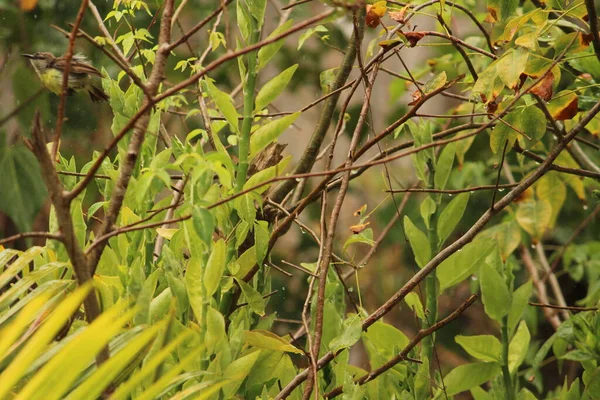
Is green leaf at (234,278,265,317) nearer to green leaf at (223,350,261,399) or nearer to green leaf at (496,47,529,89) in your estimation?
green leaf at (223,350,261,399)

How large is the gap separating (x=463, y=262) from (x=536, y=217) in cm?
60

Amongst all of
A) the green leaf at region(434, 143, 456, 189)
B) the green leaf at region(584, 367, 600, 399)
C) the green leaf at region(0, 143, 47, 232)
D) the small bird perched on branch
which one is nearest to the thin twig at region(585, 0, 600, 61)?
the green leaf at region(434, 143, 456, 189)

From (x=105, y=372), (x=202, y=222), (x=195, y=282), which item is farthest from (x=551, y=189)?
(x=105, y=372)

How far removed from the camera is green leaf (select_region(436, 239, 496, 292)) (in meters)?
1.10

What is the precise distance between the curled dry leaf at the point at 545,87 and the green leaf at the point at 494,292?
0.25 meters

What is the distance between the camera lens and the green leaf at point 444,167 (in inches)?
43.9

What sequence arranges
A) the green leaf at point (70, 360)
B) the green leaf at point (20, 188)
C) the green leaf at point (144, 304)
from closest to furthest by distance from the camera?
1. the green leaf at point (70, 360)
2. the green leaf at point (144, 304)
3. the green leaf at point (20, 188)

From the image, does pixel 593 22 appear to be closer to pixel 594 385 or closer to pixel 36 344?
pixel 594 385

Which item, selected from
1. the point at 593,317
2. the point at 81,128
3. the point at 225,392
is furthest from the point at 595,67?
the point at 81,128

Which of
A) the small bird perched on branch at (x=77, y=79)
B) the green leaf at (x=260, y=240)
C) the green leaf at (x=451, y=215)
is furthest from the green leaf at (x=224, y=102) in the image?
the small bird perched on branch at (x=77, y=79)

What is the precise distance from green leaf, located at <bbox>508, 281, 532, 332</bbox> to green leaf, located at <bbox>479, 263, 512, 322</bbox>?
2cm

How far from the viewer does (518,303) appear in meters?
1.15

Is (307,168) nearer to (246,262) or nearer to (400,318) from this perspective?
(246,262)

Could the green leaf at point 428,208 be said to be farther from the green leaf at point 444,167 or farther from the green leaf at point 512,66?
the green leaf at point 512,66
